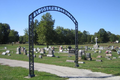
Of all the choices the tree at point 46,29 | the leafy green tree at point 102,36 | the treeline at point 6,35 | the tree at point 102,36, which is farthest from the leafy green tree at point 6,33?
the tree at point 102,36

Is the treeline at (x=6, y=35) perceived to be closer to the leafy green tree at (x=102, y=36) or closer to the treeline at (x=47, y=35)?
the treeline at (x=47, y=35)

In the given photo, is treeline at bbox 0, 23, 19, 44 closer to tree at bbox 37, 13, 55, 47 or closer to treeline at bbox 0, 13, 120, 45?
treeline at bbox 0, 13, 120, 45

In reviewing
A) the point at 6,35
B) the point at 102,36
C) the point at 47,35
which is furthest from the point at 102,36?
the point at 6,35

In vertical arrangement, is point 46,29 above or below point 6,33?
below

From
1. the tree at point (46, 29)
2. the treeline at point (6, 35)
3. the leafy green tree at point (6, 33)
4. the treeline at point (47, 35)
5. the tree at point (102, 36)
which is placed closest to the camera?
the tree at point (46, 29)

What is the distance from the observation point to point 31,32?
8.20 m

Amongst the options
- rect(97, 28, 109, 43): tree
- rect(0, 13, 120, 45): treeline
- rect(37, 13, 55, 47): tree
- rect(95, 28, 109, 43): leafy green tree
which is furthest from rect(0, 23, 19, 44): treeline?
rect(97, 28, 109, 43): tree

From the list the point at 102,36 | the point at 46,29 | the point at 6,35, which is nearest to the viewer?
the point at 46,29

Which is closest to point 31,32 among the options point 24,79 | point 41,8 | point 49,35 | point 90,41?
point 41,8

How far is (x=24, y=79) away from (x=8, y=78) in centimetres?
105

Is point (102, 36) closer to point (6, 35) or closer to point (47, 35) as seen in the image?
point (47, 35)

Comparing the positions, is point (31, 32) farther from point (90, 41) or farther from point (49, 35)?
point (90, 41)

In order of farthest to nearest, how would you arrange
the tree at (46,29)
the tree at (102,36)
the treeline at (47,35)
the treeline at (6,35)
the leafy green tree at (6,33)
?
the tree at (102,36)
the leafy green tree at (6,33)
the treeline at (6,35)
the treeline at (47,35)
the tree at (46,29)

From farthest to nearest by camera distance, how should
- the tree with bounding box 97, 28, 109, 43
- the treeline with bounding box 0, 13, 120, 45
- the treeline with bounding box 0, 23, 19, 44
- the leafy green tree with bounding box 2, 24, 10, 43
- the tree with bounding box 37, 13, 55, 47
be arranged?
the tree with bounding box 97, 28, 109, 43, the leafy green tree with bounding box 2, 24, 10, 43, the treeline with bounding box 0, 23, 19, 44, the treeline with bounding box 0, 13, 120, 45, the tree with bounding box 37, 13, 55, 47
